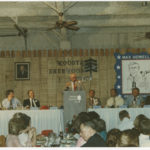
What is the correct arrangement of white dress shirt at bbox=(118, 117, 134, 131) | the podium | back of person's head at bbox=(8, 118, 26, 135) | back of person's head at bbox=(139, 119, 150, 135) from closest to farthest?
back of person's head at bbox=(8, 118, 26, 135) → back of person's head at bbox=(139, 119, 150, 135) → white dress shirt at bbox=(118, 117, 134, 131) → the podium

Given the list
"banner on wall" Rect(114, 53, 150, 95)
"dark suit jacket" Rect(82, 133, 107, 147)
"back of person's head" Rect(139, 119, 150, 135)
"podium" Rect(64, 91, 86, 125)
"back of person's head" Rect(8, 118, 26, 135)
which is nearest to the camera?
"dark suit jacket" Rect(82, 133, 107, 147)

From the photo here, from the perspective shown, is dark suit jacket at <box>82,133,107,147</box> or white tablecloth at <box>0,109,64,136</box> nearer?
dark suit jacket at <box>82,133,107,147</box>

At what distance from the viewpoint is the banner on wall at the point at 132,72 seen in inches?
419

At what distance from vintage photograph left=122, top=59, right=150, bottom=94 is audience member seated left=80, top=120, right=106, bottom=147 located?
8.05 m

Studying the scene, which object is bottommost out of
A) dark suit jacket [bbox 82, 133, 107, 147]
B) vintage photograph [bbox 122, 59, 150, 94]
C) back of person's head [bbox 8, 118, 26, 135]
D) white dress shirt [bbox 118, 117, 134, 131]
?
white dress shirt [bbox 118, 117, 134, 131]

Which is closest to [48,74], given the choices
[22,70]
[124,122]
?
[22,70]

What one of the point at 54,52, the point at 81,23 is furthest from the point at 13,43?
the point at 81,23

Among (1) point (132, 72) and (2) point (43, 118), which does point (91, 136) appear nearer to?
(2) point (43, 118)

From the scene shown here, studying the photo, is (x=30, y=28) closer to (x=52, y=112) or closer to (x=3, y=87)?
(x=3, y=87)

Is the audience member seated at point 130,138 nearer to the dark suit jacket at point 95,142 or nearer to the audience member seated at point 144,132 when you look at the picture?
the dark suit jacket at point 95,142

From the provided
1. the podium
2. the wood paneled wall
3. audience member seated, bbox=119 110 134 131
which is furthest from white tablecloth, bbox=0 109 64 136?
the wood paneled wall

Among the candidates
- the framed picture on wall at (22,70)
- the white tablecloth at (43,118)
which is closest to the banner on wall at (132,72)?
the framed picture on wall at (22,70)

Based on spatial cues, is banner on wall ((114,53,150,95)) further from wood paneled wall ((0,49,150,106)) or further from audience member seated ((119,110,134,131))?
audience member seated ((119,110,134,131))

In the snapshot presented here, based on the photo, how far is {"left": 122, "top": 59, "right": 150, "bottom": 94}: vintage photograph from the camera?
10.6m
